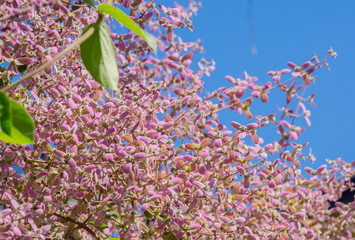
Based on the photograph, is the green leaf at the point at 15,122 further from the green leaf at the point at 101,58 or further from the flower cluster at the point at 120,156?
the flower cluster at the point at 120,156

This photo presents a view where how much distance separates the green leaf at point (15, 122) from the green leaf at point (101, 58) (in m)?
0.11

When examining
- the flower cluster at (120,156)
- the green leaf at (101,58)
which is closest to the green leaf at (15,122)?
the green leaf at (101,58)

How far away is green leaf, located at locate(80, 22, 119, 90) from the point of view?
46 centimetres

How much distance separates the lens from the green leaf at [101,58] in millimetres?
464

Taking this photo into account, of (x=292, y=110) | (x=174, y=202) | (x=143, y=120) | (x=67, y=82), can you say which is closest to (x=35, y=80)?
(x=67, y=82)

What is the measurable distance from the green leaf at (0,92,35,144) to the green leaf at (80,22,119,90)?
0.36 ft

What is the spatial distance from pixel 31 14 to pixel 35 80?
0.16 m

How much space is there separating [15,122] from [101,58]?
0.13 meters

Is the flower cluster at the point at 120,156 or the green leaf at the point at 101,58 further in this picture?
the flower cluster at the point at 120,156

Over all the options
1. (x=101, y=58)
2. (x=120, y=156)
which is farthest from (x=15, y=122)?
(x=120, y=156)

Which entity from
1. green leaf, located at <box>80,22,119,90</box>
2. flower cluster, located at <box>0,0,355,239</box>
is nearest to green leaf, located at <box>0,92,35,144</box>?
green leaf, located at <box>80,22,119,90</box>

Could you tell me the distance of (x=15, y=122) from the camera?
381mm

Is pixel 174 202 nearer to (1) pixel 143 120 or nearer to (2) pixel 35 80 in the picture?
(1) pixel 143 120

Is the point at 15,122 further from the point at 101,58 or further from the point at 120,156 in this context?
the point at 120,156
